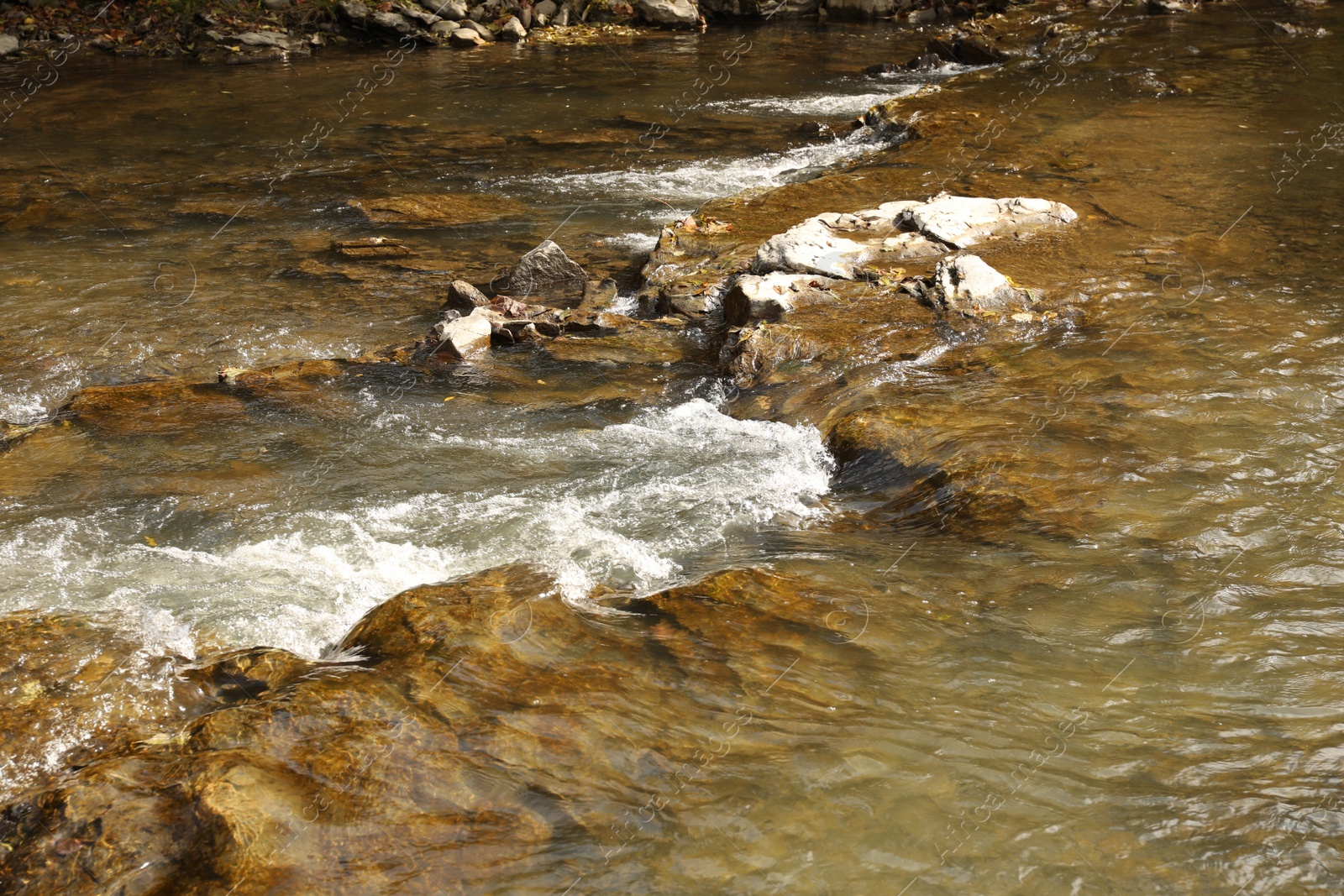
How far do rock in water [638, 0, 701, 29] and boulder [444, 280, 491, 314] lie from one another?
48.9ft

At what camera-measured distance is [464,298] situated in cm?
734

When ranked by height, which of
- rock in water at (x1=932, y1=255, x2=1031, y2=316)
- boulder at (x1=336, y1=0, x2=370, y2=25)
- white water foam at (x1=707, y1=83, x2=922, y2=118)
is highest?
boulder at (x1=336, y1=0, x2=370, y2=25)

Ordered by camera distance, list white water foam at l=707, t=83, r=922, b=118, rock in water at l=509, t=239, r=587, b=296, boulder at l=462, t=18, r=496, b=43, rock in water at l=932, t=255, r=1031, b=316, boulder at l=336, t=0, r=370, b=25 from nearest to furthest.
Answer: rock in water at l=932, t=255, r=1031, b=316, rock in water at l=509, t=239, r=587, b=296, white water foam at l=707, t=83, r=922, b=118, boulder at l=336, t=0, r=370, b=25, boulder at l=462, t=18, r=496, b=43

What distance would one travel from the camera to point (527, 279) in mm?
7781

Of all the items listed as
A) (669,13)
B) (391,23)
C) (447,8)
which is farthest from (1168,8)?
(391,23)

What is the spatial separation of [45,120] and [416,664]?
46.0 feet

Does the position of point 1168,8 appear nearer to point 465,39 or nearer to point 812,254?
point 465,39

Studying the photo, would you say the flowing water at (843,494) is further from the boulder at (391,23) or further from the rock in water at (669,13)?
the rock in water at (669,13)

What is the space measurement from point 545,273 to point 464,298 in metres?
0.76

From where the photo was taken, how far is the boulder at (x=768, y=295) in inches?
257

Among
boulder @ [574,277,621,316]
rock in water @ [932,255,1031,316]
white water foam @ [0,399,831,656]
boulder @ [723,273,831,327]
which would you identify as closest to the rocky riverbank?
boulder @ [574,277,621,316]

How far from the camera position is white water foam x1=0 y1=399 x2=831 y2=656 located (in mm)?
3980

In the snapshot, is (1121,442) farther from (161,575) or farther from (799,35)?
(799,35)

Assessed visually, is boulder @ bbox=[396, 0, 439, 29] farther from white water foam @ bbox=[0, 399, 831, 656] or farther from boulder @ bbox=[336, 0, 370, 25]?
white water foam @ bbox=[0, 399, 831, 656]
